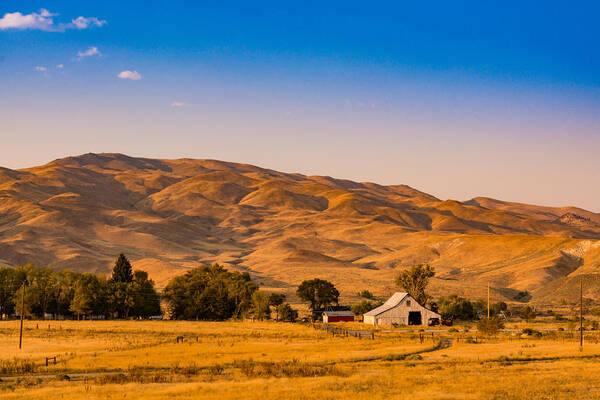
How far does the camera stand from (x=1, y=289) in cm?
9250

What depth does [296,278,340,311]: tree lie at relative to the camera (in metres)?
100

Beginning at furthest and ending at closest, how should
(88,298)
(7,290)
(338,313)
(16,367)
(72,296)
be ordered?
1. (7,290)
2. (72,296)
3. (338,313)
4. (88,298)
5. (16,367)

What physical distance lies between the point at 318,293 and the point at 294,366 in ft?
199

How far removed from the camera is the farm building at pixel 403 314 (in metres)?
82.4

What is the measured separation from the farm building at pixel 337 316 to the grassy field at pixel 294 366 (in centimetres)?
2349

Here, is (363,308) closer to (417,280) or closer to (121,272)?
(417,280)

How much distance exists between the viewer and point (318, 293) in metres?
100

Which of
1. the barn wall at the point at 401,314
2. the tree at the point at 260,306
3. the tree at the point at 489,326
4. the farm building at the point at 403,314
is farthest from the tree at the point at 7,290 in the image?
the tree at the point at 489,326

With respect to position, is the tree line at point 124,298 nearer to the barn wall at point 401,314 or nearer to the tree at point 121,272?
the tree at point 121,272

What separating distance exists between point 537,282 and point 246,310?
273 feet

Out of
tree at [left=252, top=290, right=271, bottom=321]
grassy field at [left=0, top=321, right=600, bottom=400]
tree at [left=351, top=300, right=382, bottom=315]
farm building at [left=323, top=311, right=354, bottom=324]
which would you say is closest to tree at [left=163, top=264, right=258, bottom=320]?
tree at [left=252, top=290, right=271, bottom=321]

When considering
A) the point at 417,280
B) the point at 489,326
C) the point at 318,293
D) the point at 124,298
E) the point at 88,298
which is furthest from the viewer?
the point at 318,293

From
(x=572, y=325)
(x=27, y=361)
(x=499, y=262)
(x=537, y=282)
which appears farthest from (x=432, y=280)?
(x=27, y=361)

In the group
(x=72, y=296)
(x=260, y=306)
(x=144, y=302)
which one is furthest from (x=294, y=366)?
(x=72, y=296)
